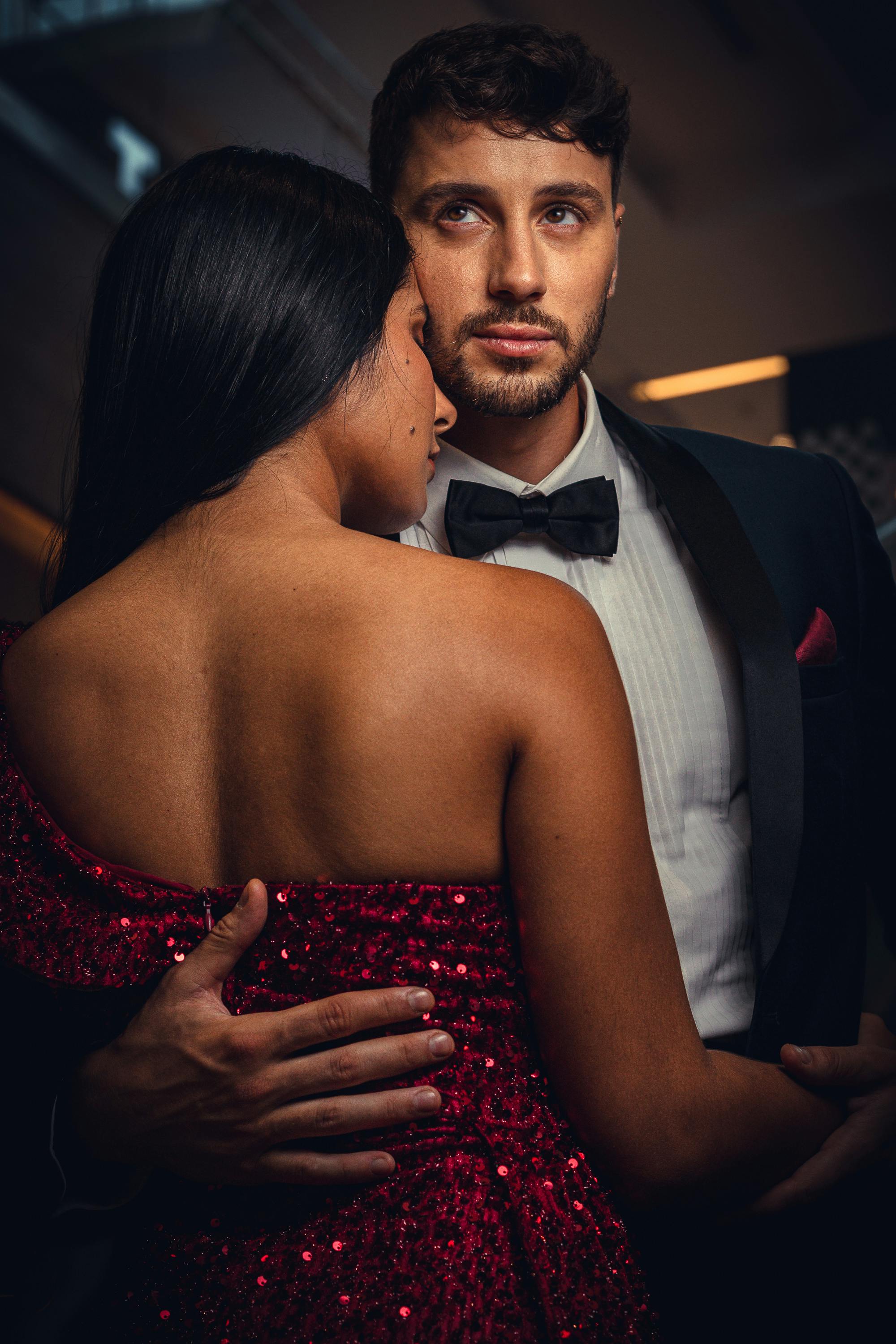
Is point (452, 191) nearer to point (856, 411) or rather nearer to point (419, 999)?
point (419, 999)

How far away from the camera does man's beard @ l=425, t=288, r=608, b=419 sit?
5.87ft

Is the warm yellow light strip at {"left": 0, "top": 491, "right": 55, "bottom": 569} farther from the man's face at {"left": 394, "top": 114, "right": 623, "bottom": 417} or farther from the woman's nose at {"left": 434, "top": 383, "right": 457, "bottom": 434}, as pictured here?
the woman's nose at {"left": 434, "top": 383, "right": 457, "bottom": 434}

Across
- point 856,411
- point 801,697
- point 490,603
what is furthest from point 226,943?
point 856,411

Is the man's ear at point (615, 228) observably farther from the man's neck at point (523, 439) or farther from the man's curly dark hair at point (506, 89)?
the man's neck at point (523, 439)

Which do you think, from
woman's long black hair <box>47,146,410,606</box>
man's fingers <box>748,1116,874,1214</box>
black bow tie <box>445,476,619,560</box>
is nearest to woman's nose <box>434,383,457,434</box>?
woman's long black hair <box>47,146,410,606</box>

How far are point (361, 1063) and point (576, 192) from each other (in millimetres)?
1518

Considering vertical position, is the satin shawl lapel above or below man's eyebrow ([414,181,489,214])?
below

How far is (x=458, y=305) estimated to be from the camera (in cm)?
179

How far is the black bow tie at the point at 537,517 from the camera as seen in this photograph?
1696 millimetres

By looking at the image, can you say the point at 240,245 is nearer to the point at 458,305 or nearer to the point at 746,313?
the point at 458,305

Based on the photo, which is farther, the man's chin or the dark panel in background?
the dark panel in background

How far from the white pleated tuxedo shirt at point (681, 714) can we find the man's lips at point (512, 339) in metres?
0.20

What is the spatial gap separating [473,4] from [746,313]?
91.9 inches

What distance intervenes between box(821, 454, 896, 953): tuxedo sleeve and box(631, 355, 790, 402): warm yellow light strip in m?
4.72
